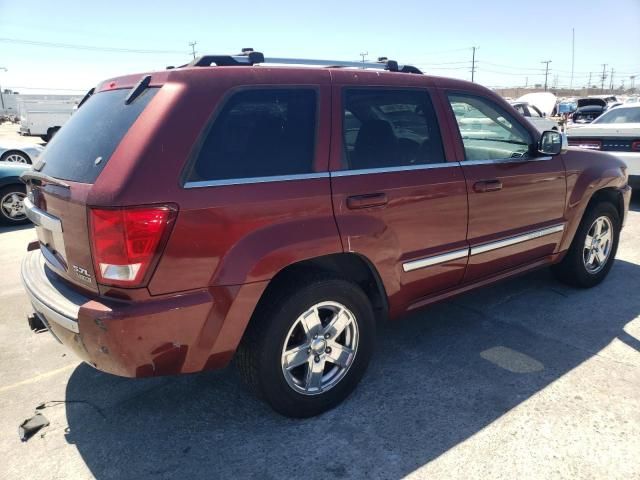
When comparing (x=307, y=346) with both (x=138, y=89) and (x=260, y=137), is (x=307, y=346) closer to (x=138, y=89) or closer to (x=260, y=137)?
(x=260, y=137)

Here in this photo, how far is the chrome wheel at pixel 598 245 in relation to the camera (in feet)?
15.2

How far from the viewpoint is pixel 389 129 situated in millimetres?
3125

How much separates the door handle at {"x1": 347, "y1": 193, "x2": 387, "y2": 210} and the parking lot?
46.0 inches

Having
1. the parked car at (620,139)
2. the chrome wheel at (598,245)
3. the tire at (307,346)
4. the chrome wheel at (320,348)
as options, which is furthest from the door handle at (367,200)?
the parked car at (620,139)

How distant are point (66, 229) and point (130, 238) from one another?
0.52 meters

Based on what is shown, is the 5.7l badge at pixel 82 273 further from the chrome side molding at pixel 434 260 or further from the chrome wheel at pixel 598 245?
the chrome wheel at pixel 598 245

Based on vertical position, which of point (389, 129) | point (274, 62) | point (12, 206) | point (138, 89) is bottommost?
point (12, 206)

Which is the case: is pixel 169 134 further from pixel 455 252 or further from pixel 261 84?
pixel 455 252

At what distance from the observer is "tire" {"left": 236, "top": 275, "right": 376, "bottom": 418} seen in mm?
2588

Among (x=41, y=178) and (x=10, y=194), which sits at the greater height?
(x=41, y=178)

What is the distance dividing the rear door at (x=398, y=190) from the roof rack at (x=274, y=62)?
0.90 feet

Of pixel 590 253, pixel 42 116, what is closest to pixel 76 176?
pixel 590 253

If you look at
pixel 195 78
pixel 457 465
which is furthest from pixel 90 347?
pixel 457 465

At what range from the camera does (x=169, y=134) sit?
2.27 m
